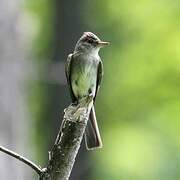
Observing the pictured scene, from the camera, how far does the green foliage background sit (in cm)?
1349

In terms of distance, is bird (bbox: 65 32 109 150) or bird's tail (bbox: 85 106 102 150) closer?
bird's tail (bbox: 85 106 102 150)

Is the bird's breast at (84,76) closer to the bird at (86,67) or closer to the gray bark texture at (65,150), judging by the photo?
the bird at (86,67)

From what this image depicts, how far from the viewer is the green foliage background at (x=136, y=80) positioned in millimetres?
13492

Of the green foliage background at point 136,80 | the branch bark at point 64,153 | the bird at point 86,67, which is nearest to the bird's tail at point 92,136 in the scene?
the bird at point 86,67

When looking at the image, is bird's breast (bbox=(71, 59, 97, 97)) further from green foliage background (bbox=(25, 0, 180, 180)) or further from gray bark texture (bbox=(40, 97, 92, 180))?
green foliage background (bbox=(25, 0, 180, 180))

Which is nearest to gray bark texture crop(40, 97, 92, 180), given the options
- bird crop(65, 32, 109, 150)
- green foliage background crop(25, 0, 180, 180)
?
bird crop(65, 32, 109, 150)

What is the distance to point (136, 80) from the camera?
45.8ft

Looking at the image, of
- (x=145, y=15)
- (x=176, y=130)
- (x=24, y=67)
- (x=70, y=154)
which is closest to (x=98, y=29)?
(x=145, y=15)

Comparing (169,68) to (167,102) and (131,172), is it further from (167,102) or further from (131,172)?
(131,172)

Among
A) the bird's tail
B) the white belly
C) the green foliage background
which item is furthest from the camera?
the green foliage background

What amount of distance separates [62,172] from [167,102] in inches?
436

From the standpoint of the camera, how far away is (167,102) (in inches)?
551

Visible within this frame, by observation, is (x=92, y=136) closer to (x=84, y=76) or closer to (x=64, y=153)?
(x=84, y=76)

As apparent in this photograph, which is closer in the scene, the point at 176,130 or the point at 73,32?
the point at 73,32
